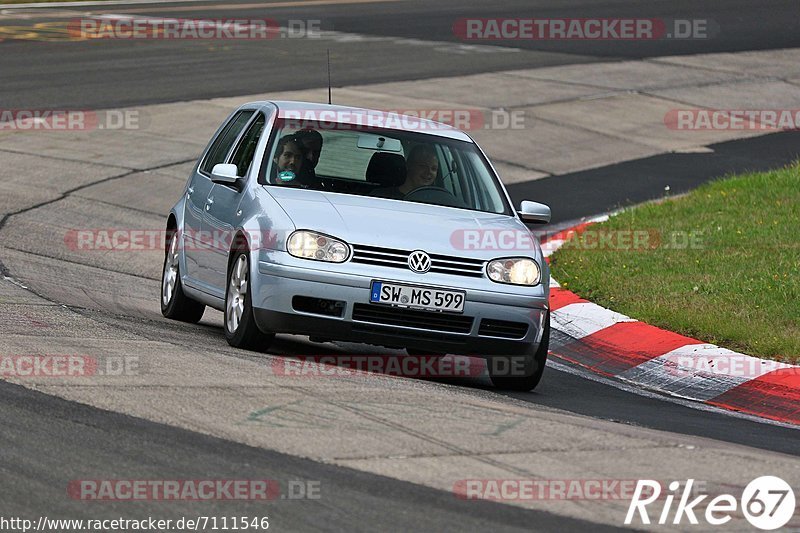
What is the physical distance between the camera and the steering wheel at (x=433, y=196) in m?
9.37

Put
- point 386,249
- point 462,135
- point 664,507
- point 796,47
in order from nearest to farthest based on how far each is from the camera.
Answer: point 664,507 < point 386,249 < point 462,135 < point 796,47

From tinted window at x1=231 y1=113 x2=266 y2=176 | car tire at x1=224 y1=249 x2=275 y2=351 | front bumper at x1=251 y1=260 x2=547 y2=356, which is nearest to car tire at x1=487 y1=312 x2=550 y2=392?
front bumper at x1=251 y1=260 x2=547 y2=356

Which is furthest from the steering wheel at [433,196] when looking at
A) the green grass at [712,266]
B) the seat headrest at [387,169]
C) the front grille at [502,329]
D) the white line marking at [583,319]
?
the green grass at [712,266]

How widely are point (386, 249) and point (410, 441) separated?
80.0 inches

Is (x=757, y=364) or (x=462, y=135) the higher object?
(x=462, y=135)

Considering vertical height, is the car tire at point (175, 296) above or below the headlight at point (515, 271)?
below

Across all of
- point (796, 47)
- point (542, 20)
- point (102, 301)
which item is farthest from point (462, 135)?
point (542, 20)

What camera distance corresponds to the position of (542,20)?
106 ft

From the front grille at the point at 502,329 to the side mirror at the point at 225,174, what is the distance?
1919mm

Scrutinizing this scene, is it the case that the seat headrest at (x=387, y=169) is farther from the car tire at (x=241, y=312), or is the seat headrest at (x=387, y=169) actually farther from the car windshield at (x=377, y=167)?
the car tire at (x=241, y=312)

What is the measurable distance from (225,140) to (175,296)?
3.76 ft

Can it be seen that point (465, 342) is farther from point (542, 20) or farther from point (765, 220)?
point (542, 20)

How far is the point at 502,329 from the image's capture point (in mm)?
8602

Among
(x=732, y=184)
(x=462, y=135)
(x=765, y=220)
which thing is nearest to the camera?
(x=462, y=135)
